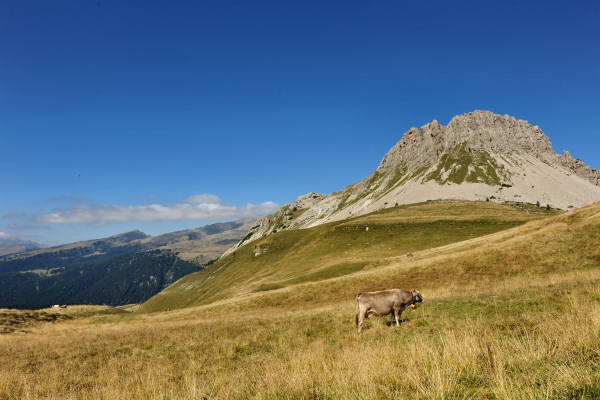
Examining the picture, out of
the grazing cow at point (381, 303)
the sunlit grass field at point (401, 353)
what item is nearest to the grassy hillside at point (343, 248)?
the sunlit grass field at point (401, 353)

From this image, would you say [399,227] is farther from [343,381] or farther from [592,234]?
[343,381]

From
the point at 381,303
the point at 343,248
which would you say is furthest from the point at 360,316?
the point at 343,248

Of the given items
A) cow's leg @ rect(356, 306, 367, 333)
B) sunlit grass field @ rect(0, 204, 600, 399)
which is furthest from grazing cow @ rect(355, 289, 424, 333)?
sunlit grass field @ rect(0, 204, 600, 399)

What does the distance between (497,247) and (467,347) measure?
38857 millimetres

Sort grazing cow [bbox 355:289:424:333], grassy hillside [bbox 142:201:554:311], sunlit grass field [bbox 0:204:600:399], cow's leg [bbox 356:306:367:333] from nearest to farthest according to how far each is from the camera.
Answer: sunlit grass field [bbox 0:204:600:399], cow's leg [bbox 356:306:367:333], grazing cow [bbox 355:289:424:333], grassy hillside [bbox 142:201:554:311]

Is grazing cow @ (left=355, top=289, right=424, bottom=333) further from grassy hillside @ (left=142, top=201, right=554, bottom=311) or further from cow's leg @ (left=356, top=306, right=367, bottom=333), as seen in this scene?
grassy hillside @ (left=142, top=201, right=554, bottom=311)

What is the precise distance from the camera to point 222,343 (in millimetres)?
15570

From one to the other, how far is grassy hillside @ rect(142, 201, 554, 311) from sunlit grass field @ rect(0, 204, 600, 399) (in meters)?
22.1

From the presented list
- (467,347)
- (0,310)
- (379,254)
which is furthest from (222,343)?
(379,254)

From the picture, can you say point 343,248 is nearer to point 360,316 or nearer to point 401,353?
point 360,316

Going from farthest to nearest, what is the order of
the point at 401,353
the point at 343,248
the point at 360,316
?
1. the point at 343,248
2. the point at 360,316
3. the point at 401,353

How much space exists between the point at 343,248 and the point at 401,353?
3167 inches

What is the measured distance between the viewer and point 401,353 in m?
7.59

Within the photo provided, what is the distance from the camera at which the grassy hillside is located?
228 feet
